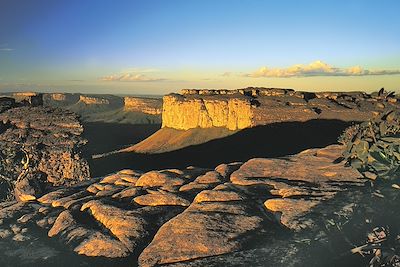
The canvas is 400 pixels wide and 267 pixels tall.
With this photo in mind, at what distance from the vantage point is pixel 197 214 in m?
15.0

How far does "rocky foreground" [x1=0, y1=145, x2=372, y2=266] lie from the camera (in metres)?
12.6

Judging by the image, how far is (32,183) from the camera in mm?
23188

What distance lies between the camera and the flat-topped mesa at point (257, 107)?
9794 centimetres

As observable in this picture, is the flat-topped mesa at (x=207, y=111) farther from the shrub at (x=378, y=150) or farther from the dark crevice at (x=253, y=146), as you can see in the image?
the shrub at (x=378, y=150)

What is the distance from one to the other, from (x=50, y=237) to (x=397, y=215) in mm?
12425

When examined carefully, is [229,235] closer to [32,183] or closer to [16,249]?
[16,249]

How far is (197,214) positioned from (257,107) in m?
94.0

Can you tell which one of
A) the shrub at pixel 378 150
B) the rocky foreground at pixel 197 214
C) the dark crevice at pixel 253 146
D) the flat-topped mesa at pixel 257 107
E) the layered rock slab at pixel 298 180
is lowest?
the dark crevice at pixel 253 146

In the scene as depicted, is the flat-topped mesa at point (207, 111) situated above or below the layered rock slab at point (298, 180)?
below

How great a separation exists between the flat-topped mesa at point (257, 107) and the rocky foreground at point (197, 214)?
74.7 meters

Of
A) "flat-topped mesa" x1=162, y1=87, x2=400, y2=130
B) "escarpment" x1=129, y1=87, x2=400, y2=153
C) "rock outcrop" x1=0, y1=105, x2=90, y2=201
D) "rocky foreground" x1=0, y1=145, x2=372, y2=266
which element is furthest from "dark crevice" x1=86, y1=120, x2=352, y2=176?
"rocky foreground" x1=0, y1=145, x2=372, y2=266

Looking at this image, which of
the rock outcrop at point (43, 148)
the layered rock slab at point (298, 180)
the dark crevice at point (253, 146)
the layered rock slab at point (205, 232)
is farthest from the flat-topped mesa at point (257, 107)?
the layered rock slab at point (205, 232)

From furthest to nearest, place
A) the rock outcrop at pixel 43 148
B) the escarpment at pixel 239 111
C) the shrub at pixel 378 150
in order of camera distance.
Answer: the escarpment at pixel 239 111 → the rock outcrop at pixel 43 148 → the shrub at pixel 378 150

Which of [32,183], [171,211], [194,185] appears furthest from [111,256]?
[32,183]
